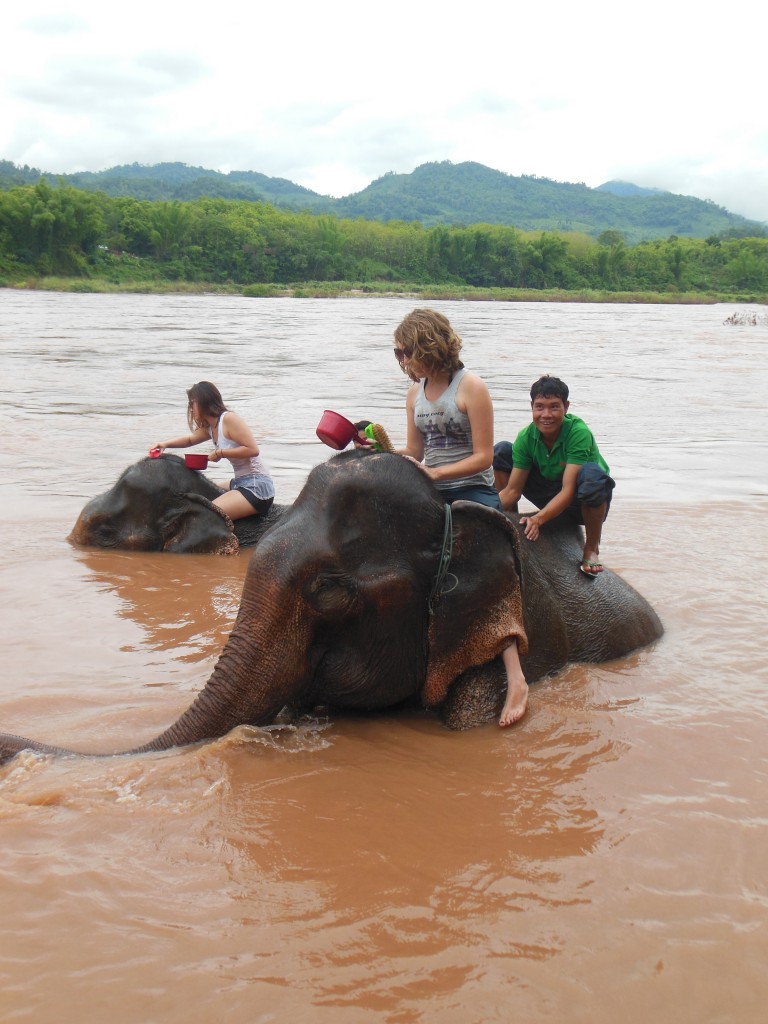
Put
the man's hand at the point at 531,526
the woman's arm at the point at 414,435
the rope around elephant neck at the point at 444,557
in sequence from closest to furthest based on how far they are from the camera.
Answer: the rope around elephant neck at the point at 444,557 → the woman's arm at the point at 414,435 → the man's hand at the point at 531,526

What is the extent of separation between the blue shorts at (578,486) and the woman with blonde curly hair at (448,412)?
57 cm

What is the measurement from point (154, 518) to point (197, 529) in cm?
33

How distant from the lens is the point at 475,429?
4.57 m

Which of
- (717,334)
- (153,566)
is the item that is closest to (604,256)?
(717,334)

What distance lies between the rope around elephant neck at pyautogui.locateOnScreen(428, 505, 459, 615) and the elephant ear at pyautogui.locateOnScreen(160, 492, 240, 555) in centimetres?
372

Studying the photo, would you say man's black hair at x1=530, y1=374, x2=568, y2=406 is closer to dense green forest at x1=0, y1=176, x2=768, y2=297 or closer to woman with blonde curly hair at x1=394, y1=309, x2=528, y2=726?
woman with blonde curly hair at x1=394, y1=309, x2=528, y2=726

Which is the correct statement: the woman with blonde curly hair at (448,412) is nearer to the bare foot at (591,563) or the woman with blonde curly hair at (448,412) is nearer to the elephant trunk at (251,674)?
the bare foot at (591,563)

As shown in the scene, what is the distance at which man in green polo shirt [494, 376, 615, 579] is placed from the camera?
16.9 ft

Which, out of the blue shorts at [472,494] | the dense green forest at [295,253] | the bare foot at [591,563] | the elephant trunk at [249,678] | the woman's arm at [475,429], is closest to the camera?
the elephant trunk at [249,678]

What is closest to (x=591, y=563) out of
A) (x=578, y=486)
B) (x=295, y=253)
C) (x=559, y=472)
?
(x=578, y=486)

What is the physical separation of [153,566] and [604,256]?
12020 cm

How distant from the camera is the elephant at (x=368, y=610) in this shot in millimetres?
3648

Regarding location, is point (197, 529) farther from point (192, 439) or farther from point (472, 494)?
point (472, 494)

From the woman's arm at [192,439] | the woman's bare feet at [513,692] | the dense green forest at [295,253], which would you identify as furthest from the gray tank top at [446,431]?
the dense green forest at [295,253]
